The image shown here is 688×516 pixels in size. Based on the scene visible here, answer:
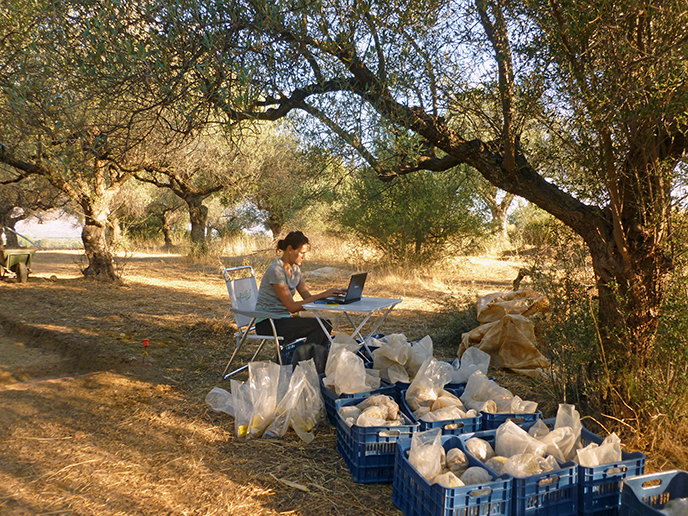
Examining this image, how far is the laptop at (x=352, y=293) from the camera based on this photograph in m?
4.21

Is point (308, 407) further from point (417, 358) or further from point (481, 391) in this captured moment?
point (481, 391)

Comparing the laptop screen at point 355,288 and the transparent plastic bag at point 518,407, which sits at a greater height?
the laptop screen at point 355,288

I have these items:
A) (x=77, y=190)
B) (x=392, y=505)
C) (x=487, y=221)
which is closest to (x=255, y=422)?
(x=392, y=505)

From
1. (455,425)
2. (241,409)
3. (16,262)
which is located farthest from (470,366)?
(16,262)

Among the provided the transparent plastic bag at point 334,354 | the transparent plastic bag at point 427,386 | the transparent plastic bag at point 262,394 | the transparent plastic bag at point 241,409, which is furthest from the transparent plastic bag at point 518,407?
the transparent plastic bag at point 241,409

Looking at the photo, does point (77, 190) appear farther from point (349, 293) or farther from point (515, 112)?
point (515, 112)

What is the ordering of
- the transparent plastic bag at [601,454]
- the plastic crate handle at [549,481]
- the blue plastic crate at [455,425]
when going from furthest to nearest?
1. the blue plastic crate at [455,425]
2. the transparent plastic bag at [601,454]
3. the plastic crate handle at [549,481]

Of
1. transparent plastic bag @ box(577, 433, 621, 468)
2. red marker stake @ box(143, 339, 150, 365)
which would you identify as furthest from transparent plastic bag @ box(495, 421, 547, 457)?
red marker stake @ box(143, 339, 150, 365)

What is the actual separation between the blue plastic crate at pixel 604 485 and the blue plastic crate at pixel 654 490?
0.12 meters

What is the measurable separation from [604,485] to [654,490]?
0.21 m

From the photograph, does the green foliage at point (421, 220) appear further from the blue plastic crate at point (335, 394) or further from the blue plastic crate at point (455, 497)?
the blue plastic crate at point (455, 497)

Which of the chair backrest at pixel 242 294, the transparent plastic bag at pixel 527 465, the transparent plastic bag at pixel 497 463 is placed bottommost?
the transparent plastic bag at pixel 497 463

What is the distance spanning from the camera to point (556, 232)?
3.67 metres

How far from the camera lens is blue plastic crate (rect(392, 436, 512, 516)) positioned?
1.98 metres
